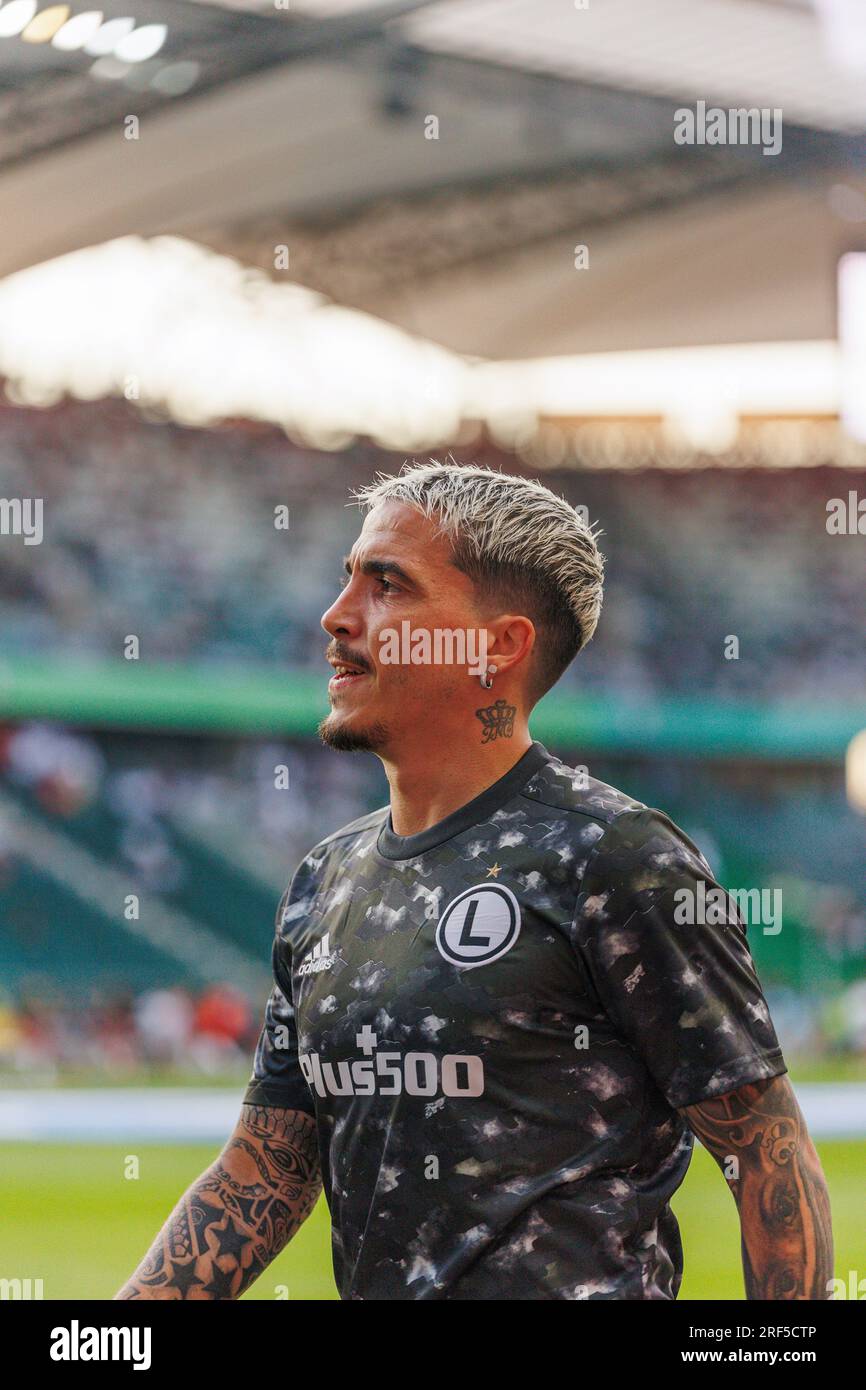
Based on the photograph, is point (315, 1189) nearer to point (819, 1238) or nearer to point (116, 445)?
point (819, 1238)

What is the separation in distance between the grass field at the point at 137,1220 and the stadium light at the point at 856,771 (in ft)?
19.4

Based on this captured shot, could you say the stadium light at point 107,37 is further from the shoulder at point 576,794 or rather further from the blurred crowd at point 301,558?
the shoulder at point 576,794

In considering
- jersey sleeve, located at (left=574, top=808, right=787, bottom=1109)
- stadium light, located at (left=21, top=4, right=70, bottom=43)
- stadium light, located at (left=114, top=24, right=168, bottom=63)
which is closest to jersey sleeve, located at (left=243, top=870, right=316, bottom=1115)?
jersey sleeve, located at (left=574, top=808, right=787, bottom=1109)

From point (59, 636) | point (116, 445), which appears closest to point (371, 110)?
point (116, 445)

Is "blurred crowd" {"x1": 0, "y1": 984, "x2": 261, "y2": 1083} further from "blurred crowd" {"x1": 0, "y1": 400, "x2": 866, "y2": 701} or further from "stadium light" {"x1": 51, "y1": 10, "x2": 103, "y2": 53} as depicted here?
"stadium light" {"x1": 51, "y1": 10, "x2": 103, "y2": 53}

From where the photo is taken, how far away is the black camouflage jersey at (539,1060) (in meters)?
2.06

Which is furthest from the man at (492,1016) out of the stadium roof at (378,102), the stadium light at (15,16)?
the stadium roof at (378,102)

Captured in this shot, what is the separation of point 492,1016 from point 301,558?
14.9 metres

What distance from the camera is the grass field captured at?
7977mm

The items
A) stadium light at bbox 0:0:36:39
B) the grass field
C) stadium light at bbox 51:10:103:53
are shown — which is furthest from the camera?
stadium light at bbox 51:10:103:53

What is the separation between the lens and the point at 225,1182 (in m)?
2.42

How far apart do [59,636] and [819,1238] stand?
14267 mm

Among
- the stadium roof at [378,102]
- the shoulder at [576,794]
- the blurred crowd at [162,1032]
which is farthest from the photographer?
the blurred crowd at [162,1032]

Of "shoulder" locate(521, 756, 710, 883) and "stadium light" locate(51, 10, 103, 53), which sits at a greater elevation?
"stadium light" locate(51, 10, 103, 53)
